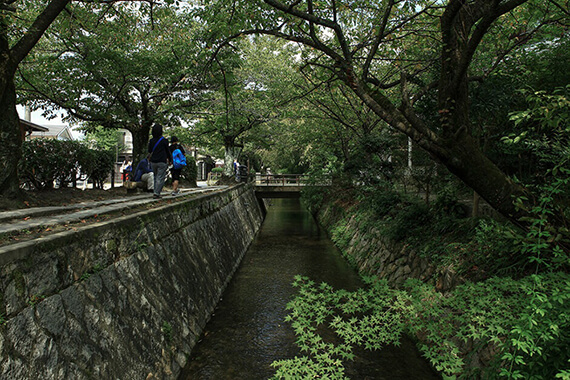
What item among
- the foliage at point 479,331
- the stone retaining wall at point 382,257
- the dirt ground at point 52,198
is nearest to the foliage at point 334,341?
the foliage at point 479,331

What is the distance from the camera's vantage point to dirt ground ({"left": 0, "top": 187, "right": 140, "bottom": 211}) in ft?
21.2

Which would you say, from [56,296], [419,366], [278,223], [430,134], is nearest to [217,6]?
[430,134]

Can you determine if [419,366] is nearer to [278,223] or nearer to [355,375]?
[355,375]

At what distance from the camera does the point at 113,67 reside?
37.6 ft

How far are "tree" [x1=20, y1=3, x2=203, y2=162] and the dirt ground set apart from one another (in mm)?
3406

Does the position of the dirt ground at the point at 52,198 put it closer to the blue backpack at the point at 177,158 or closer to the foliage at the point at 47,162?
the foliage at the point at 47,162

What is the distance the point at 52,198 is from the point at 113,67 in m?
5.66

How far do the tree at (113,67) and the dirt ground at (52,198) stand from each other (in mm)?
3406

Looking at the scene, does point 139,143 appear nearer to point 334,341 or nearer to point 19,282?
point 334,341

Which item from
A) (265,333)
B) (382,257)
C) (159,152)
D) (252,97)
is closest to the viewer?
(265,333)

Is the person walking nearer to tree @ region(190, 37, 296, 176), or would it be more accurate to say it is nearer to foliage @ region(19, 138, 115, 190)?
foliage @ region(19, 138, 115, 190)

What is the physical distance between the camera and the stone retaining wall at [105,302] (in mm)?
2822

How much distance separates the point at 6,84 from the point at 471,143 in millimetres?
9059

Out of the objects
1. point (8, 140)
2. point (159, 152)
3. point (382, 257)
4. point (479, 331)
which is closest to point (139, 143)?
point (159, 152)
